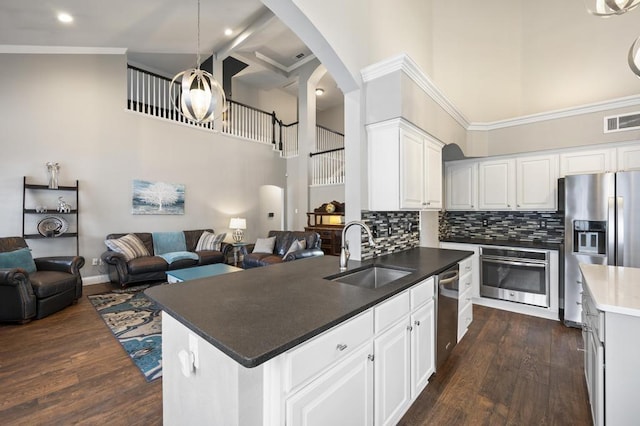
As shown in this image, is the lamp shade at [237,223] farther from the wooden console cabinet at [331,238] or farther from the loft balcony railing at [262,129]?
the loft balcony railing at [262,129]

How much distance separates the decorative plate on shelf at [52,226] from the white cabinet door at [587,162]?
300 inches

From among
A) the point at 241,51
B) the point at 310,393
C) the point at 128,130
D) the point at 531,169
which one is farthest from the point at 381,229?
the point at 241,51

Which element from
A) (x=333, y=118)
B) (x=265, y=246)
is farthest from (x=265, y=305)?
(x=333, y=118)

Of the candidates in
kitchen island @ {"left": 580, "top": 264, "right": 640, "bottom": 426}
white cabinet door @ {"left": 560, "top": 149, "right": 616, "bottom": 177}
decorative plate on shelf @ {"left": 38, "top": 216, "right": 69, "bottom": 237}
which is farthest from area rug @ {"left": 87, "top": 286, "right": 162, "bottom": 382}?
white cabinet door @ {"left": 560, "top": 149, "right": 616, "bottom": 177}

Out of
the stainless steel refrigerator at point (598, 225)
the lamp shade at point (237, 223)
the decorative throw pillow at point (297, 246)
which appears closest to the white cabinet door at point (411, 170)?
the stainless steel refrigerator at point (598, 225)

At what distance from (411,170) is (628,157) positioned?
2941 mm

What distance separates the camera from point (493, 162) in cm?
432

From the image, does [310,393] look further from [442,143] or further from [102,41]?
[102,41]

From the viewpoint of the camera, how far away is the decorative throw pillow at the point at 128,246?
5039mm

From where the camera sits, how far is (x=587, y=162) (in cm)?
365

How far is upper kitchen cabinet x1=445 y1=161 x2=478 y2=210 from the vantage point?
14.7 ft

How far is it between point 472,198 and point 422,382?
3.29 meters

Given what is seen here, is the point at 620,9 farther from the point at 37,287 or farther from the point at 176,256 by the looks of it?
the point at 176,256

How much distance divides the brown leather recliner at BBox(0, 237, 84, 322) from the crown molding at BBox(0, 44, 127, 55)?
9.88 feet
